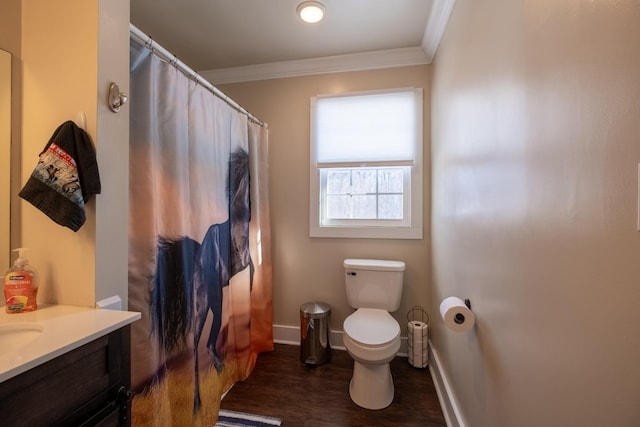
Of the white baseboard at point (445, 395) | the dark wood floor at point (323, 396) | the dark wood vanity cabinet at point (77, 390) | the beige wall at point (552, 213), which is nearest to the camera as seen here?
the beige wall at point (552, 213)

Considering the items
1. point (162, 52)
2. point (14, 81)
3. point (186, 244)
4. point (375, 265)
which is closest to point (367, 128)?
point (375, 265)

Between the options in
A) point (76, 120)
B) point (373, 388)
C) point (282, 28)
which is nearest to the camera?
point (76, 120)

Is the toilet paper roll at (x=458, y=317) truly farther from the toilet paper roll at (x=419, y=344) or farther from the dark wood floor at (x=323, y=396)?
the toilet paper roll at (x=419, y=344)

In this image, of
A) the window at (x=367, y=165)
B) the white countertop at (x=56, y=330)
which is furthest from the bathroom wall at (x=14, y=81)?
the window at (x=367, y=165)

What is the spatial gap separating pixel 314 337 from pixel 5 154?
1.96m

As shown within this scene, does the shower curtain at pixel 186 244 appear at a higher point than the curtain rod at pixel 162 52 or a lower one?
lower

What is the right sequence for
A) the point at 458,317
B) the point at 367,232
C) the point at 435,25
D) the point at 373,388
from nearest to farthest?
1. the point at 458,317
2. the point at 373,388
3. the point at 435,25
4. the point at 367,232

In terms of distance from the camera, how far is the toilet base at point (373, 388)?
1.66 metres

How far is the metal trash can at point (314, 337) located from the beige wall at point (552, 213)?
1.08 m

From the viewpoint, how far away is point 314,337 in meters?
2.10

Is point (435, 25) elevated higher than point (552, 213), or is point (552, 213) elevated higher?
point (435, 25)

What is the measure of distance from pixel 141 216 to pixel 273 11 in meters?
1.50

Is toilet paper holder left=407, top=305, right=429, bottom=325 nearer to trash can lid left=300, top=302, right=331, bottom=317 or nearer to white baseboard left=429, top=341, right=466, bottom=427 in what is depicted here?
white baseboard left=429, top=341, right=466, bottom=427

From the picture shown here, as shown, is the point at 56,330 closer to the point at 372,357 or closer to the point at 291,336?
the point at 372,357
